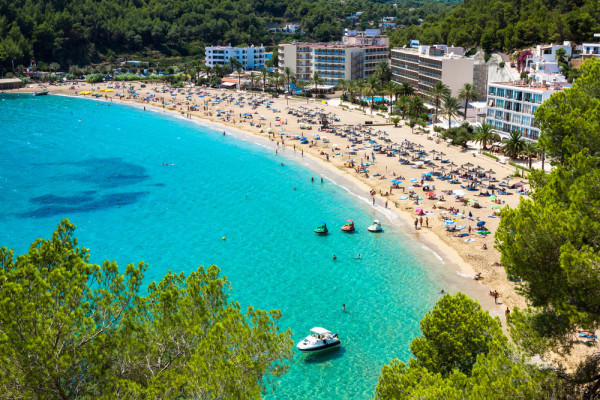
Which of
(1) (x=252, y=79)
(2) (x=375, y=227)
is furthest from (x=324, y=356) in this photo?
(1) (x=252, y=79)

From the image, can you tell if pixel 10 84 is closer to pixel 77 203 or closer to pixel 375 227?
pixel 77 203

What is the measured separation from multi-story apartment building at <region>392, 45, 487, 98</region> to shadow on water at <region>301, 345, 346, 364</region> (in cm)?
7622

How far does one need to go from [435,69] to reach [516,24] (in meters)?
19.9

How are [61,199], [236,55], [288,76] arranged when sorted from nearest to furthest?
[61,199], [288,76], [236,55]

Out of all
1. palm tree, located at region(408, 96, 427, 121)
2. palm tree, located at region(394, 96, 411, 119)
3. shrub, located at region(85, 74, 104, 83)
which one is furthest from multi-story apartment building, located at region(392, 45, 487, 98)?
shrub, located at region(85, 74, 104, 83)

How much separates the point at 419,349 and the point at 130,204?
45.7 m

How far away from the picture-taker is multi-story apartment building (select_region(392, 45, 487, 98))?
9875 cm

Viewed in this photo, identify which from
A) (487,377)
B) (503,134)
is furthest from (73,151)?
(487,377)

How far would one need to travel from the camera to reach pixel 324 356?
32.6m

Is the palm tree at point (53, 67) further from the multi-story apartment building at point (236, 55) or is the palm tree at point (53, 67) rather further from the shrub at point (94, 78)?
the multi-story apartment building at point (236, 55)

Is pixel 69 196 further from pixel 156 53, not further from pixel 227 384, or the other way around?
pixel 156 53

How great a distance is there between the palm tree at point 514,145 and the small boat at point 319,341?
42.7 metres

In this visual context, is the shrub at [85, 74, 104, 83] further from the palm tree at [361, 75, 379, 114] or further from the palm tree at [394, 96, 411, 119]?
the palm tree at [394, 96, 411, 119]

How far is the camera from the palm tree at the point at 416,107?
298 feet
